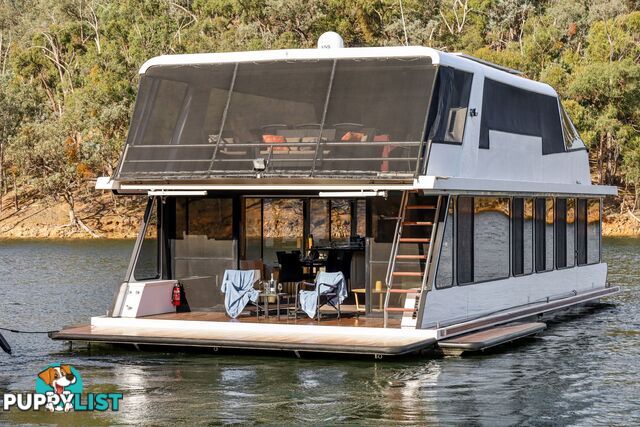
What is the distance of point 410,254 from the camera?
17.5 m

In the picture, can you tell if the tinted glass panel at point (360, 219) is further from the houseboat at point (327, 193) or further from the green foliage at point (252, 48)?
the green foliage at point (252, 48)

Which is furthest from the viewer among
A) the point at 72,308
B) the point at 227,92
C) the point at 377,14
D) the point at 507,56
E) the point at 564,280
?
the point at 377,14

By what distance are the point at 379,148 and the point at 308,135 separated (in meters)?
1.20

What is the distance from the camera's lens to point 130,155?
18.3m

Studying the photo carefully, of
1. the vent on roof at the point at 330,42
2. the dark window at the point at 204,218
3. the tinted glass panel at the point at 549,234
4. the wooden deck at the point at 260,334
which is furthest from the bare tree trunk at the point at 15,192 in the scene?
the wooden deck at the point at 260,334

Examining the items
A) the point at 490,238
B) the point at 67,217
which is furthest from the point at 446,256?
the point at 67,217

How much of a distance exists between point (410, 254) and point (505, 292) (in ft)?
10.7

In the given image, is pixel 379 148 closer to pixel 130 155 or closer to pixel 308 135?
pixel 308 135

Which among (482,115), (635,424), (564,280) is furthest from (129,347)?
(564,280)

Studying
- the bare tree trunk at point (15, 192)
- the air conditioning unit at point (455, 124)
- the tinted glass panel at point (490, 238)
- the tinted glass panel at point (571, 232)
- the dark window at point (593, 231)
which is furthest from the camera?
the bare tree trunk at point (15, 192)

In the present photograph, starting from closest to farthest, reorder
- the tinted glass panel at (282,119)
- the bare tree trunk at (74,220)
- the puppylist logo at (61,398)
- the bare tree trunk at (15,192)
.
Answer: the puppylist logo at (61,398) < the tinted glass panel at (282,119) < the bare tree trunk at (74,220) < the bare tree trunk at (15,192)

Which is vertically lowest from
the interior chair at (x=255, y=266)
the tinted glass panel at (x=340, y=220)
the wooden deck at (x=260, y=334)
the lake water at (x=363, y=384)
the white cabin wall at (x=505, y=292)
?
the lake water at (x=363, y=384)

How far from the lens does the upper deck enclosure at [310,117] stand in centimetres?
1706

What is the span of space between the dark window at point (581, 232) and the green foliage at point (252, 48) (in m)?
33.1
